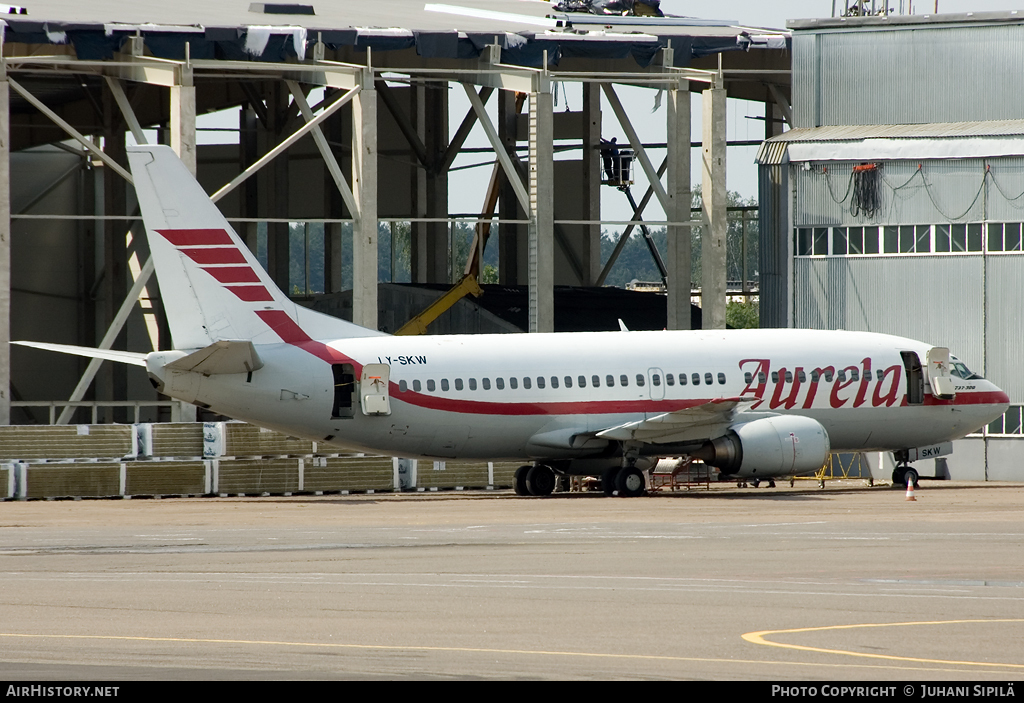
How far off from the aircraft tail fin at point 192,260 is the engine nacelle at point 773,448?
38.6 ft

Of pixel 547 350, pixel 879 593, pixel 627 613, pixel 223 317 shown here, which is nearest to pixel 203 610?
pixel 627 613

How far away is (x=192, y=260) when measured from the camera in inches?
1446

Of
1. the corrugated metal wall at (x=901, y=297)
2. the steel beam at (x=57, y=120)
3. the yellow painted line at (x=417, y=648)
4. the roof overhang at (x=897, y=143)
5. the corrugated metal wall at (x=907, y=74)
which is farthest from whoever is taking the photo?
the corrugated metal wall at (x=907, y=74)

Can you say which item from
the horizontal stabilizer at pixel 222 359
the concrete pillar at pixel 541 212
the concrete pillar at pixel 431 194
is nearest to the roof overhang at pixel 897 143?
the concrete pillar at pixel 541 212

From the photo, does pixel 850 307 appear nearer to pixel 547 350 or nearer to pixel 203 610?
pixel 547 350

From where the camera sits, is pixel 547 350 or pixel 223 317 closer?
pixel 223 317

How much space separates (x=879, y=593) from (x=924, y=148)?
3503cm

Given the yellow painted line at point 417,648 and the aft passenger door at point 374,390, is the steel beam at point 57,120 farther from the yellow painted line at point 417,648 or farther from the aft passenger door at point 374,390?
the yellow painted line at point 417,648

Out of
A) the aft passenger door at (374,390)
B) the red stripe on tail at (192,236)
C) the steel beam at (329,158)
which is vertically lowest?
the aft passenger door at (374,390)

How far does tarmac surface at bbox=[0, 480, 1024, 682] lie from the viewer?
42.2 ft

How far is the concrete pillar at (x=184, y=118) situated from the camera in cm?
4603

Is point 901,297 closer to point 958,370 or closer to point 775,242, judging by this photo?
point 775,242

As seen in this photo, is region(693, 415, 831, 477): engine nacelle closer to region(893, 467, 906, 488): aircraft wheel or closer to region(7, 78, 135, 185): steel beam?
region(893, 467, 906, 488): aircraft wheel
